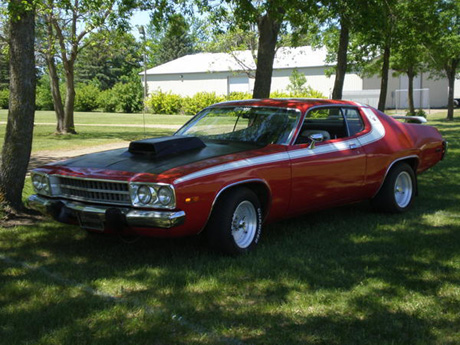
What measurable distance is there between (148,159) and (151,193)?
2.21 feet

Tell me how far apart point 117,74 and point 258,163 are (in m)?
78.9

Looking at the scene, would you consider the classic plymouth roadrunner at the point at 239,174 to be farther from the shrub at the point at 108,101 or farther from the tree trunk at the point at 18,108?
the shrub at the point at 108,101

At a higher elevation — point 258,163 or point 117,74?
point 117,74

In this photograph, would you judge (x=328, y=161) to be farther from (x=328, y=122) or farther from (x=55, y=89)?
(x=55, y=89)

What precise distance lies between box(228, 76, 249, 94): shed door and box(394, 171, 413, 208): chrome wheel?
44.6m

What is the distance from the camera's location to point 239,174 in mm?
5055

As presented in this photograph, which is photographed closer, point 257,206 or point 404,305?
point 404,305

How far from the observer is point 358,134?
6605 mm

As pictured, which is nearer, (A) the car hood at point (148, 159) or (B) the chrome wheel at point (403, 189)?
(A) the car hood at point (148, 159)

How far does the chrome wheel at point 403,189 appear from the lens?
283 inches

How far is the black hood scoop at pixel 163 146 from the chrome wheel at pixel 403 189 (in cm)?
293

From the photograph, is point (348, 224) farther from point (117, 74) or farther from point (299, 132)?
point (117, 74)

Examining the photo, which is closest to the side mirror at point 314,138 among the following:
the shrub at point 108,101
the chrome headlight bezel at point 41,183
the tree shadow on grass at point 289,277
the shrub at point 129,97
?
the tree shadow on grass at point 289,277

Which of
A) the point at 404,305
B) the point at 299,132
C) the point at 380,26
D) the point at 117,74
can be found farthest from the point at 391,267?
the point at 117,74
